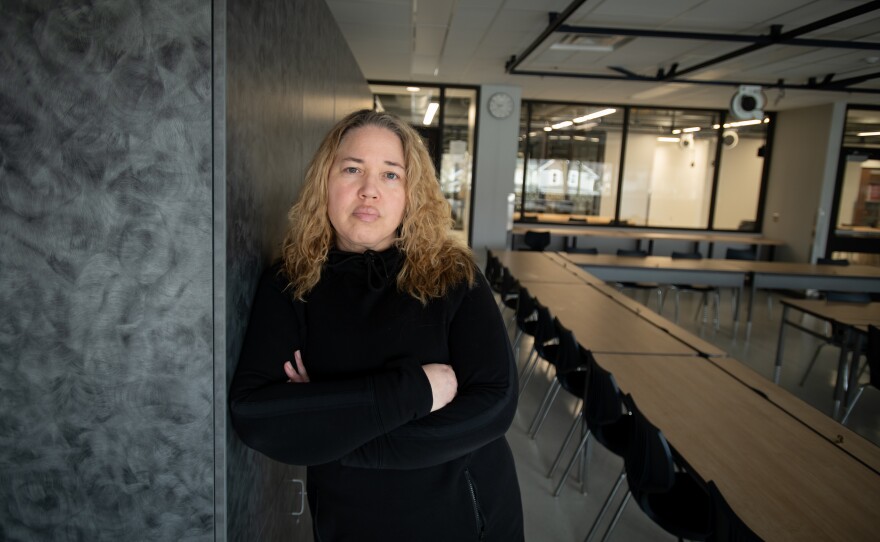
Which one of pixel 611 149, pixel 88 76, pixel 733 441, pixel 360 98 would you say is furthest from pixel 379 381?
pixel 611 149

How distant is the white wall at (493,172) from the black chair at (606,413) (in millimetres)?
6792

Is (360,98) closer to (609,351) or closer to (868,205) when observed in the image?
(609,351)

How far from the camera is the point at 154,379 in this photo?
1.01m

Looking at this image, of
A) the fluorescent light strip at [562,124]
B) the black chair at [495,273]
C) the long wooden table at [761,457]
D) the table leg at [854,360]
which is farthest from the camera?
the fluorescent light strip at [562,124]

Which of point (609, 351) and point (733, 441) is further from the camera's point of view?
point (609, 351)

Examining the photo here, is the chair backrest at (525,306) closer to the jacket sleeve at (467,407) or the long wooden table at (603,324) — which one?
the long wooden table at (603,324)

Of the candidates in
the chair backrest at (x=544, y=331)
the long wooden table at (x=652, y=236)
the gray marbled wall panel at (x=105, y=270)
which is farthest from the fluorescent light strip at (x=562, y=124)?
the gray marbled wall panel at (x=105, y=270)

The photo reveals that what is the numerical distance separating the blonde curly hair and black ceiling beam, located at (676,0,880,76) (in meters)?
4.35

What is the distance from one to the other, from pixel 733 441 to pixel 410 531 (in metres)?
1.42

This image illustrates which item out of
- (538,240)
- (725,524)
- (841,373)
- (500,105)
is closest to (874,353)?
(841,373)

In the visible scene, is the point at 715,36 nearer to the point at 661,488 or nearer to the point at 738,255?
the point at 738,255

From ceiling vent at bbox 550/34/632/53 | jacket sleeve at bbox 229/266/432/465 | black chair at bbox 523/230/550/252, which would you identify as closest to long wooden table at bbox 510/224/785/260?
black chair at bbox 523/230/550/252

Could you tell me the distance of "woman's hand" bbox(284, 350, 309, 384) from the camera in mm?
1143

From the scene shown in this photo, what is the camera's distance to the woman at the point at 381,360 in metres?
1.04
